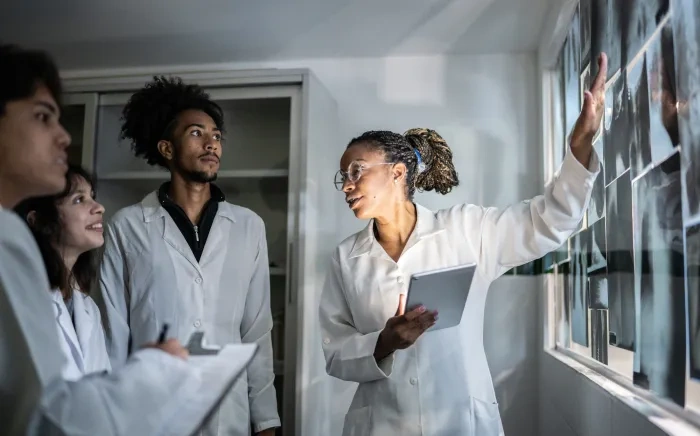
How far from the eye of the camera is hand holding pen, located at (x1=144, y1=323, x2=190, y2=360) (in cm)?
60

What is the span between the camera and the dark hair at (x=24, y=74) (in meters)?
0.55

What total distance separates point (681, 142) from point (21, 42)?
0.83 metres

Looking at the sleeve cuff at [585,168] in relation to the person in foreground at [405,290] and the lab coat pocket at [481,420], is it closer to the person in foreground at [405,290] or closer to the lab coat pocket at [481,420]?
the person in foreground at [405,290]

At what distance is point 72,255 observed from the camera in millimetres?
755

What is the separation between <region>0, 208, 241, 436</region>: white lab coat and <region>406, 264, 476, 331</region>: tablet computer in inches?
19.0

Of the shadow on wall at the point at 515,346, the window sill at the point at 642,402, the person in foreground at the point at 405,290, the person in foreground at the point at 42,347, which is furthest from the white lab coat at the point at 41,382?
the shadow on wall at the point at 515,346

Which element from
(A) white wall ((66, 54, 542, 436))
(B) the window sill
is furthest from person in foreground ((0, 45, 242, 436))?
(A) white wall ((66, 54, 542, 436))

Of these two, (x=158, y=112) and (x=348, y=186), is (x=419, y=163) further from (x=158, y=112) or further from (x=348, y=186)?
(x=158, y=112)

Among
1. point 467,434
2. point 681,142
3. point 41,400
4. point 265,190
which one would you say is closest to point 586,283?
point 467,434

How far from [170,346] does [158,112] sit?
0.78 meters

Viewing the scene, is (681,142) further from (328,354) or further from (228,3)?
(228,3)

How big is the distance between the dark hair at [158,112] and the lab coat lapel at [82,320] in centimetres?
40

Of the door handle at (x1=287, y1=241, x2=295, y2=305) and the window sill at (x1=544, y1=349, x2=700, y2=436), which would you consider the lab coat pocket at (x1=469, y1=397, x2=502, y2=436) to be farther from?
the door handle at (x1=287, y1=241, x2=295, y2=305)

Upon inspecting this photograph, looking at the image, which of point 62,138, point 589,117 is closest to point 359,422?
point 589,117
